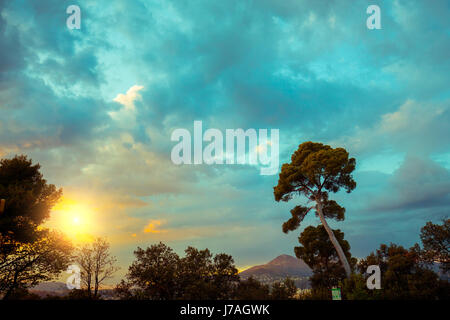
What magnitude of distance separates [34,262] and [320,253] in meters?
23.9

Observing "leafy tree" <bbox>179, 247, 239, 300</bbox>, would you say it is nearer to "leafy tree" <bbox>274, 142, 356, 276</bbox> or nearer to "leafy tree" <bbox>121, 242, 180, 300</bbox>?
"leafy tree" <bbox>121, 242, 180, 300</bbox>

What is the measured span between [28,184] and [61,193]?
8.85 ft

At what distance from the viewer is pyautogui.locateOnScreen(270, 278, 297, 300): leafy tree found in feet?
55.9

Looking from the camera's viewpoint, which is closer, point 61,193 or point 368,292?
point 368,292

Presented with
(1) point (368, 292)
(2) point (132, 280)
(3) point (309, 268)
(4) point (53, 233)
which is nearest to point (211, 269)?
(2) point (132, 280)

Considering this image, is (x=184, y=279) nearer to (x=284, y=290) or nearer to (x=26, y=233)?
(x=284, y=290)

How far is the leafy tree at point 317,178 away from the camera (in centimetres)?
2184

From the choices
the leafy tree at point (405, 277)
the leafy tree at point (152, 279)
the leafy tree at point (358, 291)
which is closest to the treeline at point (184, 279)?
the leafy tree at point (152, 279)

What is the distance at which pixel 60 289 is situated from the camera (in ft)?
73.6

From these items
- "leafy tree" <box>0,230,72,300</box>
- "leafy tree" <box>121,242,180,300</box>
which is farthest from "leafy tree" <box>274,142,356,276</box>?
"leafy tree" <box>0,230,72,300</box>
